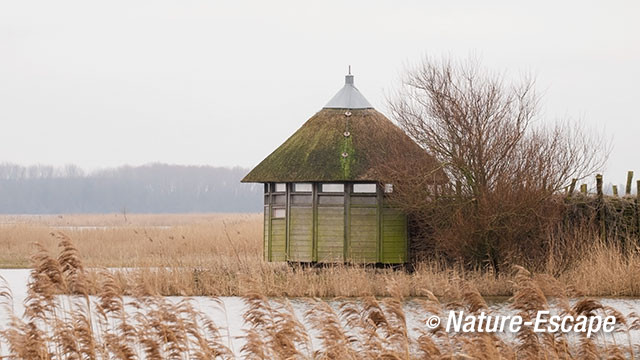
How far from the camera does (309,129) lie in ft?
80.9

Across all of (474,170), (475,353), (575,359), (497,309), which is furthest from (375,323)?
(474,170)

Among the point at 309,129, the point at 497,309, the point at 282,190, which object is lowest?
the point at 497,309

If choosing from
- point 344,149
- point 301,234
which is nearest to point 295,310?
point 301,234

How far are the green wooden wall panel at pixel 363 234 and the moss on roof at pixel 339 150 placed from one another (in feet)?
2.71

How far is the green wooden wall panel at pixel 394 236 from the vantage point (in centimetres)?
2272

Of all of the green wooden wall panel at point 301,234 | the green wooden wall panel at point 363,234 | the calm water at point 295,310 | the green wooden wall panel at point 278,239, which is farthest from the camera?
the green wooden wall panel at point 278,239

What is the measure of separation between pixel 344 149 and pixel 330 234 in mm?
2111

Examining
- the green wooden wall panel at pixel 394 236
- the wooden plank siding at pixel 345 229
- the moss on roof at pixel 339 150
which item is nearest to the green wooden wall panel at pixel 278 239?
the wooden plank siding at pixel 345 229

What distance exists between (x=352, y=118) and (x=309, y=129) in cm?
113

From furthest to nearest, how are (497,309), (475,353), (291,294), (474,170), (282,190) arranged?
(282,190) < (474,170) < (291,294) < (497,309) < (475,353)

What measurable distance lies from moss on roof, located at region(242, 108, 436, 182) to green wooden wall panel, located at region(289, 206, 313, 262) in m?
0.80

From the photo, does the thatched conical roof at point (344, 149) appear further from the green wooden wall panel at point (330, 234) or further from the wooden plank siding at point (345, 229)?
the green wooden wall panel at point (330, 234)

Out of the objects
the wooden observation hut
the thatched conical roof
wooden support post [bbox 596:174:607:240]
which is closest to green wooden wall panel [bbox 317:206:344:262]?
the wooden observation hut

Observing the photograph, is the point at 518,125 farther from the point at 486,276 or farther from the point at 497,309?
the point at 497,309
